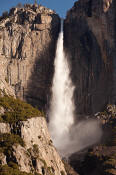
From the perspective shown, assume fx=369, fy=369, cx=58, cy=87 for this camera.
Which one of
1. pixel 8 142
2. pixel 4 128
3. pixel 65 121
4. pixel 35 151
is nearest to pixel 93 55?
pixel 65 121

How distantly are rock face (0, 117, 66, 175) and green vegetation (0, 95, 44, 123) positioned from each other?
898 millimetres

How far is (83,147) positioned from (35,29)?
3071 centimetres

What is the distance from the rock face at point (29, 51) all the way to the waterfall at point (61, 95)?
1615 mm

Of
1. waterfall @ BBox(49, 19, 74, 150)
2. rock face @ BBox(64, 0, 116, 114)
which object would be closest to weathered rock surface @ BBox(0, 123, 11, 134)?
waterfall @ BBox(49, 19, 74, 150)

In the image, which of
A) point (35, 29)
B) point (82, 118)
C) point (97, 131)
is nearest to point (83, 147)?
point (97, 131)

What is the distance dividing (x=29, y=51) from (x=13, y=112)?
31.6 m

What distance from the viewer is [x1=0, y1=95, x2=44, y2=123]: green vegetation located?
49.6m

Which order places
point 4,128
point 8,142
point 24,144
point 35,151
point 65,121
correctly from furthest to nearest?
point 65,121 < point 35,151 < point 4,128 < point 24,144 < point 8,142

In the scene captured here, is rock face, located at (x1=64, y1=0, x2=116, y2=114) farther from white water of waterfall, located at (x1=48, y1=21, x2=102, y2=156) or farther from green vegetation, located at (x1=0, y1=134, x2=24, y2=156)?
green vegetation, located at (x1=0, y1=134, x2=24, y2=156)

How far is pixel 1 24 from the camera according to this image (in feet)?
273

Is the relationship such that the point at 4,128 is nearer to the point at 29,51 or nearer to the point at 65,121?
the point at 65,121

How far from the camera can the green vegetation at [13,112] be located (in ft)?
163

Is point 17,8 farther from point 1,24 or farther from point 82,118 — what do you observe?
point 82,118

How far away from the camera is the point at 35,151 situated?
4816 centimetres
